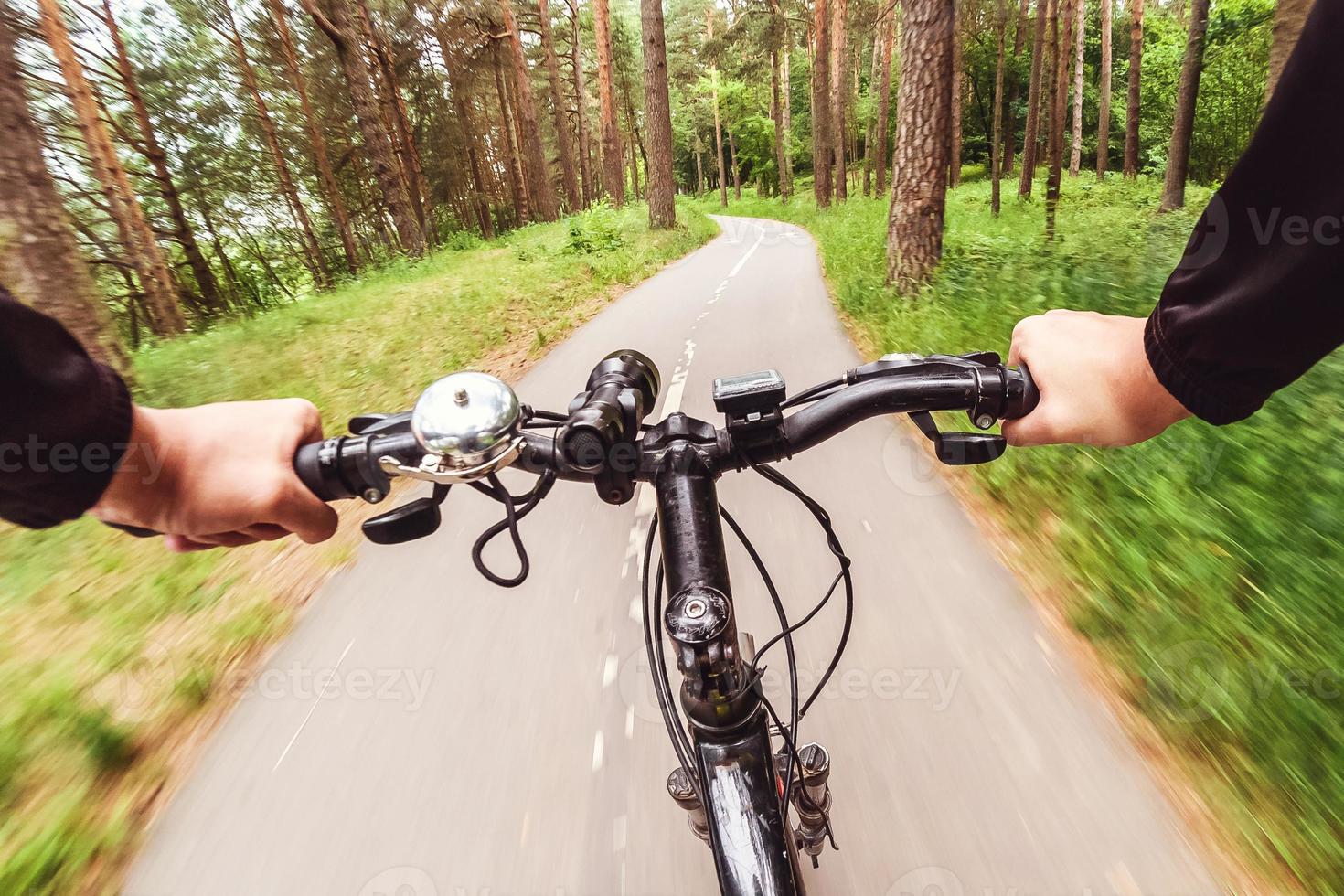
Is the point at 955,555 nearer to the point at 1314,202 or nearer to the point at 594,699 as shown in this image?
the point at 594,699

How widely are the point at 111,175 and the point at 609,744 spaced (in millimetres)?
16363

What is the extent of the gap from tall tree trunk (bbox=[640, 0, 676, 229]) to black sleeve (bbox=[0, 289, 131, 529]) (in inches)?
687

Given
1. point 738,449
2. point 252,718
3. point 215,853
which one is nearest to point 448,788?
point 215,853

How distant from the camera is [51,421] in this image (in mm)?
831

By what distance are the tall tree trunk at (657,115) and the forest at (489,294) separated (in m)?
0.08

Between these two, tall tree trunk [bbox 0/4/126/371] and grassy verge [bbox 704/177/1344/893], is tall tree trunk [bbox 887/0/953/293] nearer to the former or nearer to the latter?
grassy verge [bbox 704/177/1344/893]

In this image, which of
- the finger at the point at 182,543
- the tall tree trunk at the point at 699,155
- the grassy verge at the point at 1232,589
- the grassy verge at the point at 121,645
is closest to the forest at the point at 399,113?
the grassy verge at the point at 121,645

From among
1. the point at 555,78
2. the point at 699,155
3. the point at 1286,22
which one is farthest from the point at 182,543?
the point at 699,155

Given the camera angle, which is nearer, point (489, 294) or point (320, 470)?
point (320, 470)

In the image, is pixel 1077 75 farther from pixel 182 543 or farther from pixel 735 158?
pixel 182 543

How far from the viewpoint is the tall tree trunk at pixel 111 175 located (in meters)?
10.4

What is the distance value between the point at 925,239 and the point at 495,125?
108ft

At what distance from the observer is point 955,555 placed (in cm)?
307

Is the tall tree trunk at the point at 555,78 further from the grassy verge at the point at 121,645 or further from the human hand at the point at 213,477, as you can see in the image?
the human hand at the point at 213,477
